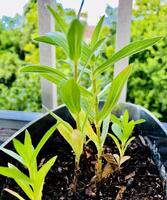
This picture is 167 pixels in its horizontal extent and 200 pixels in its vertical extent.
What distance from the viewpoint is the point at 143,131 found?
0.77 m

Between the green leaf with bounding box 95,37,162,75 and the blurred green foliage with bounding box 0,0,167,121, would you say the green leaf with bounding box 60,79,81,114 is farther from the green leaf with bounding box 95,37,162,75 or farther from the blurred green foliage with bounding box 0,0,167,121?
the blurred green foliage with bounding box 0,0,167,121

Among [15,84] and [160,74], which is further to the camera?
[15,84]

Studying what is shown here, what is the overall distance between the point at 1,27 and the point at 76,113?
72 cm

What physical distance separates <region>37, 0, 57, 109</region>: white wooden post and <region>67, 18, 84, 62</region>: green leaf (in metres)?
0.41

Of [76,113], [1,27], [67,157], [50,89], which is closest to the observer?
[76,113]

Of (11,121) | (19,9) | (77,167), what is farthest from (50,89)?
(77,167)

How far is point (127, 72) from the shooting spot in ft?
1.84

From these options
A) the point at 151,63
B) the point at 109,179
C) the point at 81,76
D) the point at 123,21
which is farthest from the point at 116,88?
the point at 151,63

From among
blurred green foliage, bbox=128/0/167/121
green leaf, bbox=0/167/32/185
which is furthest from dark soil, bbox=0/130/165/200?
blurred green foliage, bbox=128/0/167/121

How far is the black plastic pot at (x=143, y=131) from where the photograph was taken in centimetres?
65

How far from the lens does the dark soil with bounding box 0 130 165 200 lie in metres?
0.61

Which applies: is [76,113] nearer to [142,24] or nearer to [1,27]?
[142,24]

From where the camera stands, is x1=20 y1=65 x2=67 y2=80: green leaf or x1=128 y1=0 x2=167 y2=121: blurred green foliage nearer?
x1=20 y1=65 x2=67 y2=80: green leaf

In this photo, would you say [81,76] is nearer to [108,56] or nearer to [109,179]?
[109,179]
